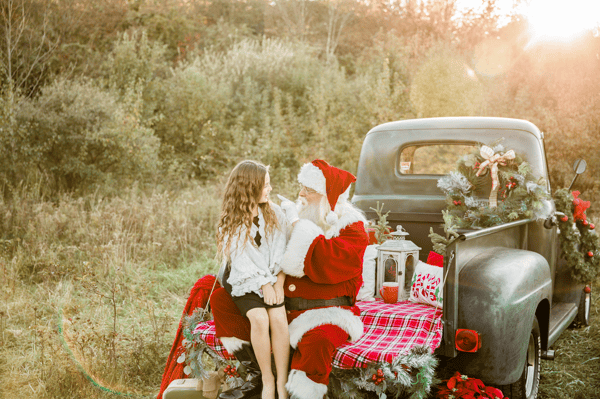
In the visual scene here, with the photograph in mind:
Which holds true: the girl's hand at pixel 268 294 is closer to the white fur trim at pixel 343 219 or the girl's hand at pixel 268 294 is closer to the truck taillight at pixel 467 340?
the white fur trim at pixel 343 219

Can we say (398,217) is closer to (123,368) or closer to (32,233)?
(123,368)

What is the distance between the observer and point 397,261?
11.8ft

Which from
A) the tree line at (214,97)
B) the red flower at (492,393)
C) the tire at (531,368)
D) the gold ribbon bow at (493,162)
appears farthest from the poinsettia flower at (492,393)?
the tree line at (214,97)

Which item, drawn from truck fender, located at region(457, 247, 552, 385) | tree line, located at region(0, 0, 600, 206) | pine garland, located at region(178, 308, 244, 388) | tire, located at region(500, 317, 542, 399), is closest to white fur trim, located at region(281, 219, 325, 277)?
pine garland, located at region(178, 308, 244, 388)

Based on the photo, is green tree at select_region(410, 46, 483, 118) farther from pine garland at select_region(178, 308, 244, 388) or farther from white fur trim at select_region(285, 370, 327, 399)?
white fur trim at select_region(285, 370, 327, 399)

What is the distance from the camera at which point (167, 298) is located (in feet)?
18.5

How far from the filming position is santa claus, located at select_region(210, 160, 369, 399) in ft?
9.19

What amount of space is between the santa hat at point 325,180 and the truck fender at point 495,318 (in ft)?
2.62

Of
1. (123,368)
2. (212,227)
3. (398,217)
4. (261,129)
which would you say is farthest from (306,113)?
(123,368)

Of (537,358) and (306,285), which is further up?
(306,285)

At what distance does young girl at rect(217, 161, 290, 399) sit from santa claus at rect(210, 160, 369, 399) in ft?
0.26

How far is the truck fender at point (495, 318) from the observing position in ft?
8.91

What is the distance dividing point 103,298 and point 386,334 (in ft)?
10.7

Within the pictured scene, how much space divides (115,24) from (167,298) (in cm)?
1046
